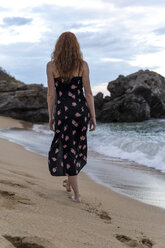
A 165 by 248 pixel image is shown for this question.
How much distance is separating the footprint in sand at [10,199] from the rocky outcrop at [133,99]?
78.8 ft

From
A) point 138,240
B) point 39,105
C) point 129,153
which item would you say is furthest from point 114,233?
point 39,105

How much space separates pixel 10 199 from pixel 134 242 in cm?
112

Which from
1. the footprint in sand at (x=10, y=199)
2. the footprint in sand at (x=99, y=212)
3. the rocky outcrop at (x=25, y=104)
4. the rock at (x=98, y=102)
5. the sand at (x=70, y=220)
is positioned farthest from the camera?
the rock at (x=98, y=102)

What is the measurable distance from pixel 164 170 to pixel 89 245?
494cm

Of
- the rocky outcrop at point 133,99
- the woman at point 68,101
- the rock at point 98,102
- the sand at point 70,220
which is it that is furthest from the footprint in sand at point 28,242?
the rock at point 98,102

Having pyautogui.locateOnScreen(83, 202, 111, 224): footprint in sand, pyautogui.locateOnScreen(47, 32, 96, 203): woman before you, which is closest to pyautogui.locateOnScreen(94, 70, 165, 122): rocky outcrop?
pyautogui.locateOnScreen(47, 32, 96, 203): woman

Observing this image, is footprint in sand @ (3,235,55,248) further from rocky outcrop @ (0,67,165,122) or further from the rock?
the rock

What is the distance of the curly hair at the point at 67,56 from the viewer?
3477 mm

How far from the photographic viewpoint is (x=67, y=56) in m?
3.47

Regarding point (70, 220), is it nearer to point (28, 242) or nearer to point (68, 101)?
point (28, 242)

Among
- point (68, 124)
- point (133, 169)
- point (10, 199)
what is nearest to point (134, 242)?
point (10, 199)

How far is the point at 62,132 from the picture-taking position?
3.52m

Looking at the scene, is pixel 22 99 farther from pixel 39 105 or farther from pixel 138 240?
pixel 138 240

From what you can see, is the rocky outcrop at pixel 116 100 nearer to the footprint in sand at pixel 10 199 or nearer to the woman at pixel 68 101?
the woman at pixel 68 101
